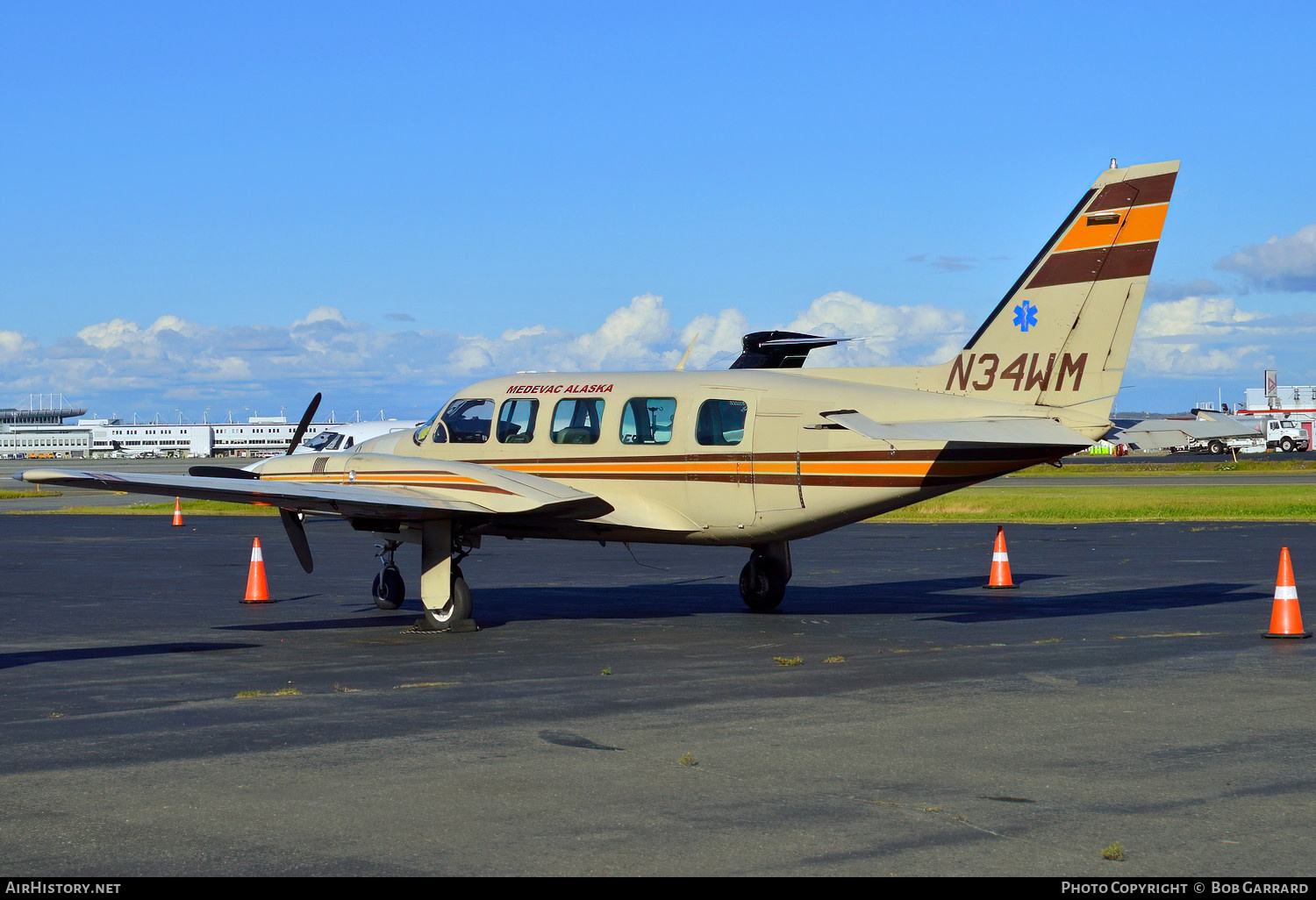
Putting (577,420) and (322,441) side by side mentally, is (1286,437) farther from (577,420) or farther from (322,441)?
(577,420)

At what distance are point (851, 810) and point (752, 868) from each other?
51.6 inches

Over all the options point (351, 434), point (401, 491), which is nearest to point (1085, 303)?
point (401, 491)

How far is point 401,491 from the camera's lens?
54.0ft

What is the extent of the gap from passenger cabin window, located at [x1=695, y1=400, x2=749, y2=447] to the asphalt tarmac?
234 cm

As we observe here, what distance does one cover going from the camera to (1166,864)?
623 centimetres

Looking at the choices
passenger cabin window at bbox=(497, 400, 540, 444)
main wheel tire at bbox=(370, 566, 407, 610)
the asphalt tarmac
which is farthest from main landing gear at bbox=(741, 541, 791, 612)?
main wheel tire at bbox=(370, 566, 407, 610)

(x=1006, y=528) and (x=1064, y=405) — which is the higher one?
(x=1064, y=405)

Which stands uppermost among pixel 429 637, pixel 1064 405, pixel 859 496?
pixel 1064 405

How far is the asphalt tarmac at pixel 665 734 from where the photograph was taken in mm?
6621

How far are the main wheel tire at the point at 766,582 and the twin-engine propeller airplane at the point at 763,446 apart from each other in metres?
0.02

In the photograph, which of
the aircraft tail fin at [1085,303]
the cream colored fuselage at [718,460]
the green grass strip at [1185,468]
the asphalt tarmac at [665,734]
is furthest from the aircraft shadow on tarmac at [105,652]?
the green grass strip at [1185,468]

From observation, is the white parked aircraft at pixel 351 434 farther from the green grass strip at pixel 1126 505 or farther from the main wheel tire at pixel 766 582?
the main wheel tire at pixel 766 582
